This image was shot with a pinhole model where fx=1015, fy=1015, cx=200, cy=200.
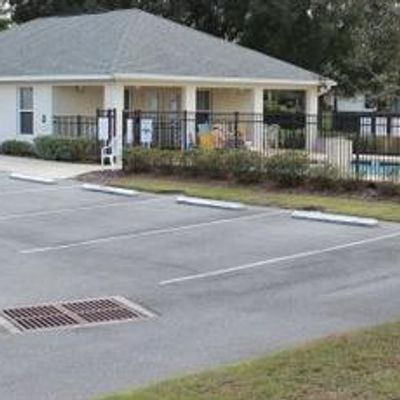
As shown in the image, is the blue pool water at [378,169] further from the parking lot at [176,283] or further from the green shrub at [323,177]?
the parking lot at [176,283]

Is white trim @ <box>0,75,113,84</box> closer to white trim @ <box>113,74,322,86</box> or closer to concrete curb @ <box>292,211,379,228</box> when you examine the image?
white trim @ <box>113,74,322,86</box>

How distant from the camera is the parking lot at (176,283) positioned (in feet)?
24.8

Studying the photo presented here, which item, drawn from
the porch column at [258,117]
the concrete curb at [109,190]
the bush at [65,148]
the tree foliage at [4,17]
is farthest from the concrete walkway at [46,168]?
the tree foliage at [4,17]

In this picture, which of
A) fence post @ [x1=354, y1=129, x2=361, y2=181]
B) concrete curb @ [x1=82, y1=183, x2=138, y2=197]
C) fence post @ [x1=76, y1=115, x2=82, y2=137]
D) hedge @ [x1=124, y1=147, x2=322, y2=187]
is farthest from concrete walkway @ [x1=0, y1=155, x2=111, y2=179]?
fence post @ [x1=354, y1=129, x2=361, y2=181]

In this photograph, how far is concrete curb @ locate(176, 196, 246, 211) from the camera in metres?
17.7

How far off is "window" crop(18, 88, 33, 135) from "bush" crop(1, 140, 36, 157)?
81 centimetres

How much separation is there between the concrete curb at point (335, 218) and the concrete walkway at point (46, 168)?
9160 mm

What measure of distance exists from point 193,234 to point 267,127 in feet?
32.7

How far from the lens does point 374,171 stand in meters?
19.6

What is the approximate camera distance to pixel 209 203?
18.2 meters

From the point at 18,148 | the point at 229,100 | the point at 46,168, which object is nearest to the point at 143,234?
the point at 46,168

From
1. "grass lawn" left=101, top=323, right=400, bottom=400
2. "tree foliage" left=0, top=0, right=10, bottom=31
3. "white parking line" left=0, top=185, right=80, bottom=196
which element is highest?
"tree foliage" left=0, top=0, right=10, bottom=31

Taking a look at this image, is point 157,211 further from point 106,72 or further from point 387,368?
point 106,72

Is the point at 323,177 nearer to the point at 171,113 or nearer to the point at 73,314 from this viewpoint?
the point at 171,113
